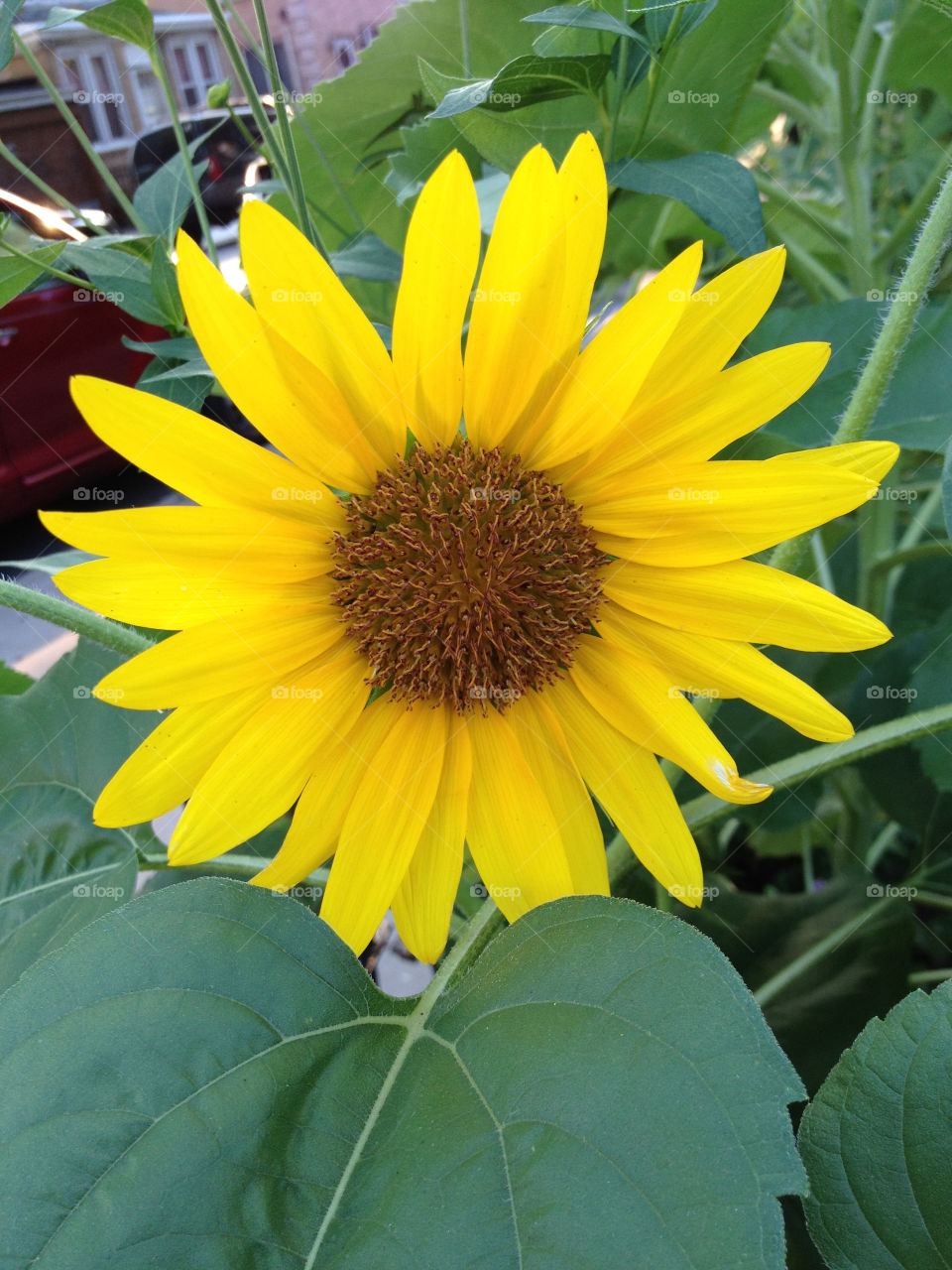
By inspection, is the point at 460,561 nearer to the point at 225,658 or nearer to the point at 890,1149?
the point at 225,658

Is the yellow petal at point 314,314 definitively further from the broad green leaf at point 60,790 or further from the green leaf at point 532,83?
the broad green leaf at point 60,790

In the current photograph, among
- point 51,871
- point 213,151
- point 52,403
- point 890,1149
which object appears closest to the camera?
point 890,1149

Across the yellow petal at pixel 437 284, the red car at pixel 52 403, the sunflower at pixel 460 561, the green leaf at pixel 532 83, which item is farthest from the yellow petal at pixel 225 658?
the red car at pixel 52 403

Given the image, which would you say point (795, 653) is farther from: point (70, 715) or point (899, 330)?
point (70, 715)

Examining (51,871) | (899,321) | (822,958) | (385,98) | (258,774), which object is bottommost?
(822,958)

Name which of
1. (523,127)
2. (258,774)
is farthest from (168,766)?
(523,127)

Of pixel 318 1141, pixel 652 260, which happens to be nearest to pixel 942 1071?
pixel 318 1141
